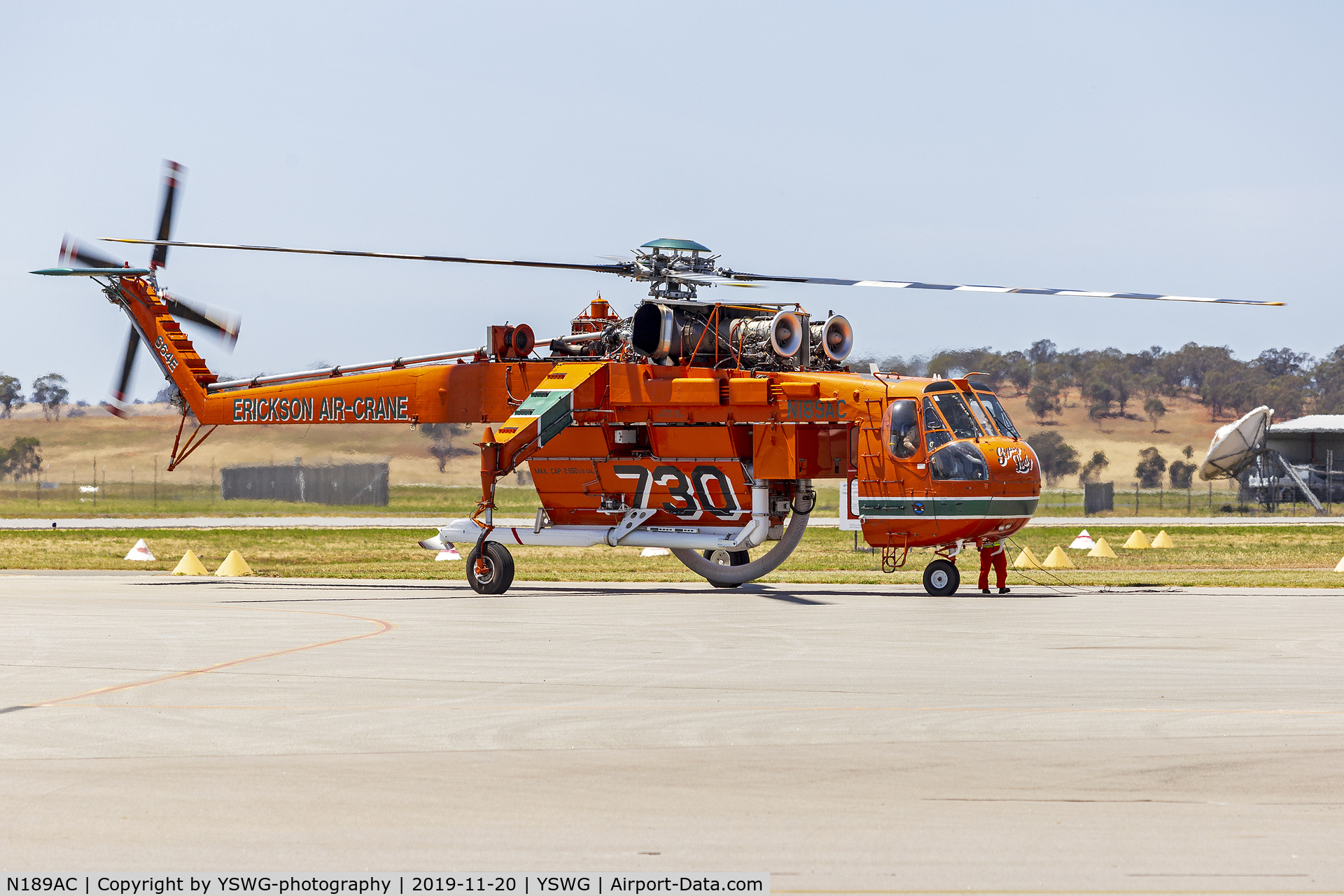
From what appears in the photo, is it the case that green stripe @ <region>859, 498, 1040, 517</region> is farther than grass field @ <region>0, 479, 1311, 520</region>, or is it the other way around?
grass field @ <region>0, 479, 1311, 520</region>

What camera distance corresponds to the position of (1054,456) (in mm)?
102250

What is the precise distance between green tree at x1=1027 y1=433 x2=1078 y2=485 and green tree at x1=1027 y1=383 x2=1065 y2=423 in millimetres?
20727

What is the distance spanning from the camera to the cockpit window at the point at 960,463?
22.3m

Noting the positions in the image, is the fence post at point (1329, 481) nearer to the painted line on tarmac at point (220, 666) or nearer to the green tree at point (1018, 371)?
the green tree at point (1018, 371)

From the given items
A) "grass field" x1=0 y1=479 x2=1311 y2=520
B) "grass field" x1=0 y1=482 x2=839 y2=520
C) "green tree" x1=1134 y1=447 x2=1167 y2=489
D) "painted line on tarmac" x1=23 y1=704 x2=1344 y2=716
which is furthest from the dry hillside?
"painted line on tarmac" x1=23 y1=704 x2=1344 y2=716

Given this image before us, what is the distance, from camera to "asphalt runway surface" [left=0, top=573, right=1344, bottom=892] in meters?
6.74

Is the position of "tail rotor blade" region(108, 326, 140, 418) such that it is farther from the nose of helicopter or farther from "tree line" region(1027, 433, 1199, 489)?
"tree line" region(1027, 433, 1199, 489)

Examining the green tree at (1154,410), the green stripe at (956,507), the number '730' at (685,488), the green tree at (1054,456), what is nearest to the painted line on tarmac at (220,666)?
the number '730' at (685,488)

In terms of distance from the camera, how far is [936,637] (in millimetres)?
16312

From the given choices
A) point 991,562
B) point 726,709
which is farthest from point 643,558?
point 726,709

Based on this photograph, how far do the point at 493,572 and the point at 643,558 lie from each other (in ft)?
37.0

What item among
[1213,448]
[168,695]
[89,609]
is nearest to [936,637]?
[168,695]

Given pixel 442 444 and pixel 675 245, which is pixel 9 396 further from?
pixel 675 245

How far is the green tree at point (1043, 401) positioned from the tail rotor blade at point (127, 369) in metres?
104
